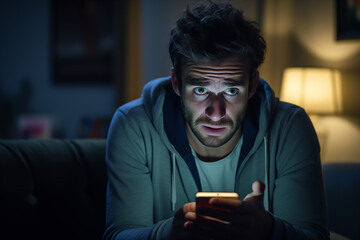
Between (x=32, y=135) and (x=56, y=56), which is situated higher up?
(x=56, y=56)

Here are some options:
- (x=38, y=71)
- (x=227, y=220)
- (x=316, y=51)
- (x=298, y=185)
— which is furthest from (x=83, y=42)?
(x=227, y=220)

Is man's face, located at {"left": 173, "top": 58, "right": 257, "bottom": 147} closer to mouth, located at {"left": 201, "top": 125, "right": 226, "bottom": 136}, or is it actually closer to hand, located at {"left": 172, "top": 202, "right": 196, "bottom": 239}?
mouth, located at {"left": 201, "top": 125, "right": 226, "bottom": 136}

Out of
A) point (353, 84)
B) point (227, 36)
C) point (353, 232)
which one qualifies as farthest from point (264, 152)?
point (353, 84)

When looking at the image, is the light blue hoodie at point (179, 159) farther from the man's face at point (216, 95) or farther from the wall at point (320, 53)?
the wall at point (320, 53)

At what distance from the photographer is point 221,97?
0.99 metres

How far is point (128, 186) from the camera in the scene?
1036 millimetres

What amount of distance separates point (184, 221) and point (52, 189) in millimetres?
491

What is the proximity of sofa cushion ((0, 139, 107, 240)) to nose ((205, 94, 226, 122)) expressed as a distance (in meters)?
0.47

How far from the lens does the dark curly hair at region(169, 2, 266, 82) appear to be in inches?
39.1

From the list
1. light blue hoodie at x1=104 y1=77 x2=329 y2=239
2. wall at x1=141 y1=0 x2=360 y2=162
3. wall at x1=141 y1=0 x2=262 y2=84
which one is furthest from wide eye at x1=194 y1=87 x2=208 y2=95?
wall at x1=141 y1=0 x2=262 y2=84

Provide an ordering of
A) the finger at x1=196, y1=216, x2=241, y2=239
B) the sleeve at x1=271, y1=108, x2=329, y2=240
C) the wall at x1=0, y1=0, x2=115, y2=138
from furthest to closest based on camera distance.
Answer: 1. the wall at x1=0, y1=0, x2=115, y2=138
2. the sleeve at x1=271, y1=108, x2=329, y2=240
3. the finger at x1=196, y1=216, x2=241, y2=239

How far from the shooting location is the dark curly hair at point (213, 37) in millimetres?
992

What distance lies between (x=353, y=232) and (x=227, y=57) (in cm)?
83

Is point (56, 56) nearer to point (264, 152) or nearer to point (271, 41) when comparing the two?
point (271, 41)
